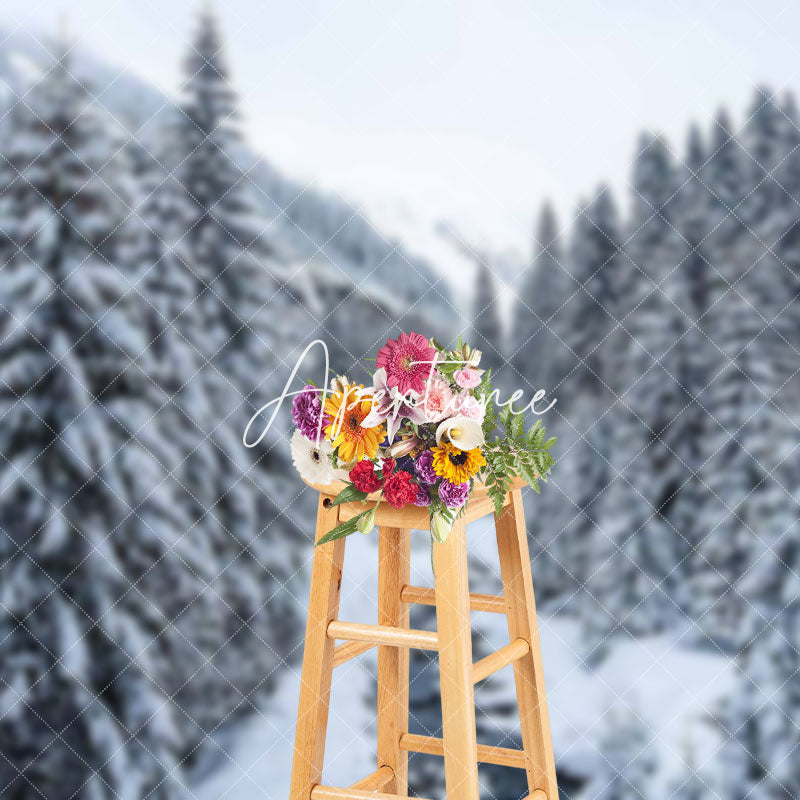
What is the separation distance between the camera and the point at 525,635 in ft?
6.75

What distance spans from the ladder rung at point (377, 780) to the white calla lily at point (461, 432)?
34.9 inches

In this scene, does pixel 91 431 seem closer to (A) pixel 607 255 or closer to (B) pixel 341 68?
(B) pixel 341 68

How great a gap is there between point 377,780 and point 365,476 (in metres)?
0.84

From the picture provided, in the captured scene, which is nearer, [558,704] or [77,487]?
[77,487]

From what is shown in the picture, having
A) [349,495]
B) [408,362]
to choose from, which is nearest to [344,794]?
[349,495]

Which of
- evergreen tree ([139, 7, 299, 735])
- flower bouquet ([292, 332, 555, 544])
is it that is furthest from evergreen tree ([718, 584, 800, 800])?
flower bouquet ([292, 332, 555, 544])

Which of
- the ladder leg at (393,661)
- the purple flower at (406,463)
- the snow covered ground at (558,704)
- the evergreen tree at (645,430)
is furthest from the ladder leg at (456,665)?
the evergreen tree at (645,430)

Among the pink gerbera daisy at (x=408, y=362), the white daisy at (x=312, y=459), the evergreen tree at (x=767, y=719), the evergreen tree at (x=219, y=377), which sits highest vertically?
the evergreen tree at (x=219, y=377)

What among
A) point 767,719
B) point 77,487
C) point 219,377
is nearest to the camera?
point 77,487

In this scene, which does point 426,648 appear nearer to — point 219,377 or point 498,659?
point 498,659

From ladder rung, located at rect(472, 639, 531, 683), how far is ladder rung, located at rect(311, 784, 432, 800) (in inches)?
11.1

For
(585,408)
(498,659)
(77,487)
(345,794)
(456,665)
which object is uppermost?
(585,408)

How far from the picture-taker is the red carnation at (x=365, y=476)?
5.94 feet

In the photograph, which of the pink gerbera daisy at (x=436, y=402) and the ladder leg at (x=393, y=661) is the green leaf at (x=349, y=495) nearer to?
the pink gerbera daisy at (x=436, y=402)
